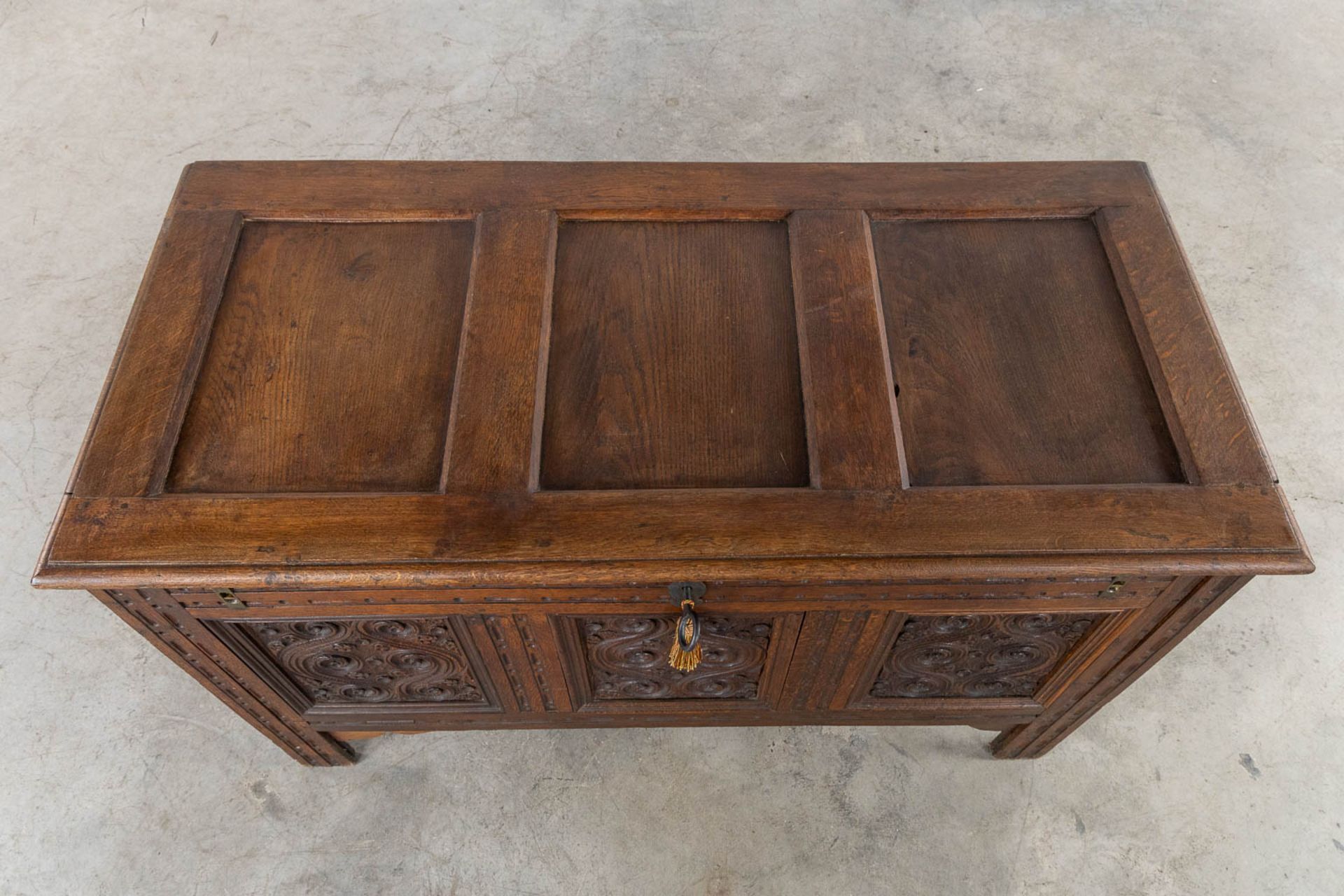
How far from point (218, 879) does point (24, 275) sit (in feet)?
6.38

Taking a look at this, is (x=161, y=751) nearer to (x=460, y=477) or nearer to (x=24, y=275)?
(x=460, y=477)

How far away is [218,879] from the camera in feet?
5.93

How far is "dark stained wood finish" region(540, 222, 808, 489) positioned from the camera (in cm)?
136

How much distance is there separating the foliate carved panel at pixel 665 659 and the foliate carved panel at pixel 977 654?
0.26 m

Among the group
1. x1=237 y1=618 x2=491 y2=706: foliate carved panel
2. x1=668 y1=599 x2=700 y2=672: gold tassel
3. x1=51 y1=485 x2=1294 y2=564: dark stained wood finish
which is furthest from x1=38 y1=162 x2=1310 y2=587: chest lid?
x1=237 y1=618 x2=491 y2=706: foliate carved panel

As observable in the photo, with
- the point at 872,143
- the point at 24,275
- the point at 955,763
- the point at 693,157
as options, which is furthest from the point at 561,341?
the point at 24,275

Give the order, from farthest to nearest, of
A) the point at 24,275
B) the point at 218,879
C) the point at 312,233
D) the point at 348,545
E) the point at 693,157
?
the point at 693,157, the point at 24,275, the point at 218,879, the point at 312,233, the point at 348,545

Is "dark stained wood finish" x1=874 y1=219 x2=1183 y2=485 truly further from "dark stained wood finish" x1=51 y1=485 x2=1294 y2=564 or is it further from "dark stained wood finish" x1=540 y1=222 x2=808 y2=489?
"dark stained wood finish" x1=540 y1=222 x2=808 y2=489

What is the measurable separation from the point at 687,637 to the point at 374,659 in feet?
2.04

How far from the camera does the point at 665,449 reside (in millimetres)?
1367

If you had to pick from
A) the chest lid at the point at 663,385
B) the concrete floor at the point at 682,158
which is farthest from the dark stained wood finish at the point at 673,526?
the concrete floor at the point at 682,158

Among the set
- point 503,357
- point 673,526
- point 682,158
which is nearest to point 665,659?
point 673,526

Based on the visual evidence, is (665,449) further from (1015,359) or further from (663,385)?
(1015,359)

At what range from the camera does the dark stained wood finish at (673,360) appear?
136 cm
